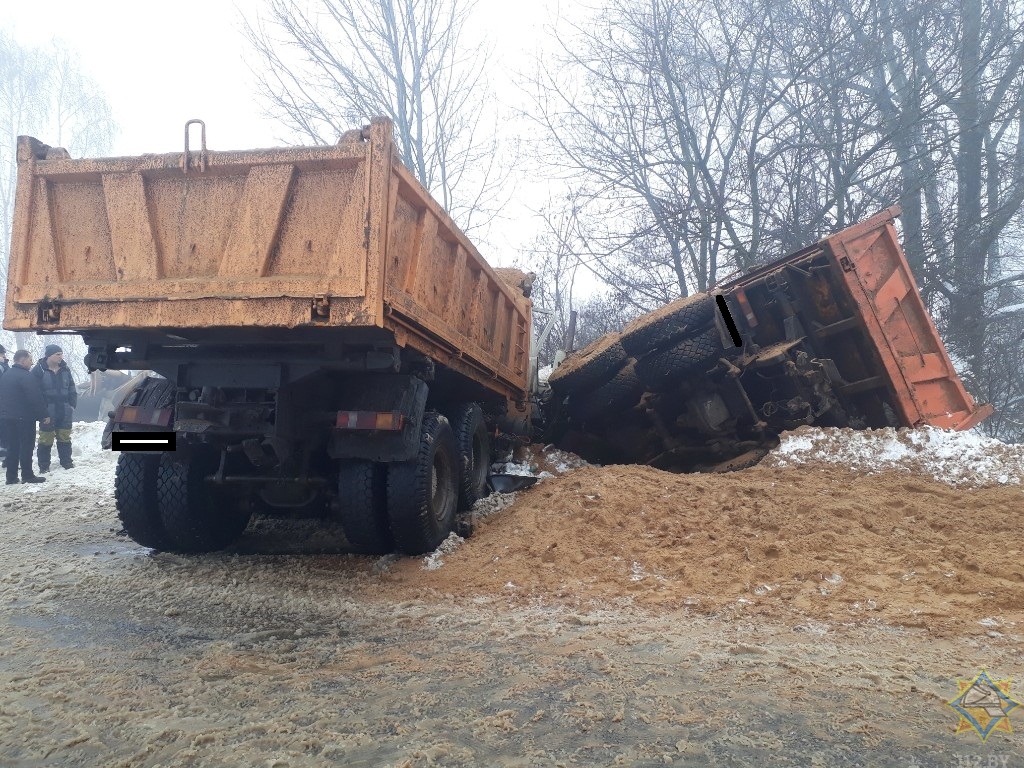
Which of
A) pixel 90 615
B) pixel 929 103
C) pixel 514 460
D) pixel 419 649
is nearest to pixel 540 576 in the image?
pixel 419 649

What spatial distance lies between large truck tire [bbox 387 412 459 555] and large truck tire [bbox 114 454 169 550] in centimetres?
178

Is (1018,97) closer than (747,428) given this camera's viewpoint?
No

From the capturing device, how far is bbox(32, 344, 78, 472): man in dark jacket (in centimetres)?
990

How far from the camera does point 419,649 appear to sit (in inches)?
134

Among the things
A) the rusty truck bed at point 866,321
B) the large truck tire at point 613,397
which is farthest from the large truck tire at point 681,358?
the rusty truck bed at point 866,321

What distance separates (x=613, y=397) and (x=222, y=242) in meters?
4.56

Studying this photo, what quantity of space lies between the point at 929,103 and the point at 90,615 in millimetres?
13407

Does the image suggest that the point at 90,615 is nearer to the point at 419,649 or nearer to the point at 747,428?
the point at 419,649

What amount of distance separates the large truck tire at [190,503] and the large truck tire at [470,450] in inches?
69.3

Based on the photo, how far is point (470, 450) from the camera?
20.9ft

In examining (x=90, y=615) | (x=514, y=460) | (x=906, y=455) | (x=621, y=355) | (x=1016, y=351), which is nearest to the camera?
(x=90, y=615)

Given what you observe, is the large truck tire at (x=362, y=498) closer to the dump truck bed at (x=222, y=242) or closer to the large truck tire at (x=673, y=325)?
the dump truck bed at (x=222, y=242)

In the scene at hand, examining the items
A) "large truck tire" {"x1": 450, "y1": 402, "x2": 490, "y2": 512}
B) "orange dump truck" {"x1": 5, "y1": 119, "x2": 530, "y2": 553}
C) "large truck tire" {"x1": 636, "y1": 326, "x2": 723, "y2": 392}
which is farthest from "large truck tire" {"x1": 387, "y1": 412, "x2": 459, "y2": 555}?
"large truck tire" {"x1": 636, "y1": 326, "x2": 723, "y2": 392}

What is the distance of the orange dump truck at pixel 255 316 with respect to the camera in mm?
4250
